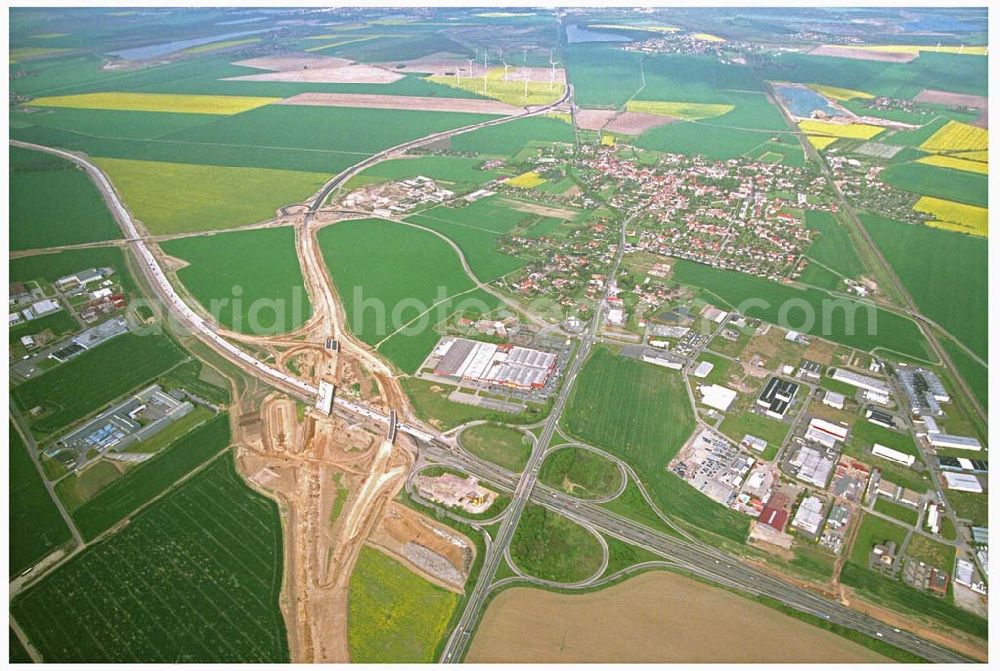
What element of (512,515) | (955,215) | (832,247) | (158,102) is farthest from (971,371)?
(158,102)

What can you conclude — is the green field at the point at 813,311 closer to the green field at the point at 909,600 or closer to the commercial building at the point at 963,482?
the commercial building at the point at 963,482

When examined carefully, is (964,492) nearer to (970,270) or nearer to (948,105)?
(970,270)

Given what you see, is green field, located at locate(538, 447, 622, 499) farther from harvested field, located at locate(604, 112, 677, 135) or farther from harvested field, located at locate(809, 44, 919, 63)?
harvested field, located at locate(809, 44, 919, 63)

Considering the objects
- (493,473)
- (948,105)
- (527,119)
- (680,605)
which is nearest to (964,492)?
(680,605)

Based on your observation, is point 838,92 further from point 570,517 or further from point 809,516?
point 570,517

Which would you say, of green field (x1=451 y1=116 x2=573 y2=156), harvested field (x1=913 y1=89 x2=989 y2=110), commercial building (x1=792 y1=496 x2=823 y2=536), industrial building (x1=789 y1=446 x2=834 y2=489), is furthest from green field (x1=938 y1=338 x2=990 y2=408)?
harvested field (x1=913 y1=89 x2=989 y2=110)

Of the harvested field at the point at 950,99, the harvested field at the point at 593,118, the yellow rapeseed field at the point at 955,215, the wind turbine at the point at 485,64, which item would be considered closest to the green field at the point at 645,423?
the yellow rapeseed field at the point at 955,215
